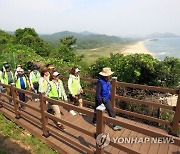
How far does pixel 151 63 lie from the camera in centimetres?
913

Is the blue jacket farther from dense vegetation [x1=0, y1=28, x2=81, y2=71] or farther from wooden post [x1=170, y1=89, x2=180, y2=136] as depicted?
dense vegetation [x1=0, y1=28, x2=81, y2=71]

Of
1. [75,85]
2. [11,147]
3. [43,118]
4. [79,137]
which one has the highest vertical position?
[75,85]

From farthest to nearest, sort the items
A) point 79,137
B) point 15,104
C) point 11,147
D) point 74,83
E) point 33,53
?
point 33,53
point 15,104
point 74,83
point 11,147
point 79,137

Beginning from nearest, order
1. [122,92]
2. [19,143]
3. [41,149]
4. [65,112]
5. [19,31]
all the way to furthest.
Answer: [41,149] < [19,143] < [65,112] < [122,92] < [19,31]

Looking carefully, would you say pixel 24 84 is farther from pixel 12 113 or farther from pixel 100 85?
pixel 100 85

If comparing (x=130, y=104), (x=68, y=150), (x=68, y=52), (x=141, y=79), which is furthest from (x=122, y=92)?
(x=68, y=52)

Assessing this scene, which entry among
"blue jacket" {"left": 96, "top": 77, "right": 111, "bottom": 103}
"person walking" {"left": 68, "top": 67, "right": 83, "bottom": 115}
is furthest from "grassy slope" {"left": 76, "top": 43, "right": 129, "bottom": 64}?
"blue jacket" {"left": 96, "top": 77, "right": 111, "bottom": 103}

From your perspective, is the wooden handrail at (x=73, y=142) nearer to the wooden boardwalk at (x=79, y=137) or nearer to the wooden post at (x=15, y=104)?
the wooden boardwalk at (x=79, y=137)

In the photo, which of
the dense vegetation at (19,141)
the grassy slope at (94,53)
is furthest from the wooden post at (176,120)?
the grassy slope at (94,53)

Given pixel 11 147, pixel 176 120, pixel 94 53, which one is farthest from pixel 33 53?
pixel 94 53

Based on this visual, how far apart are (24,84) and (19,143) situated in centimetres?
209

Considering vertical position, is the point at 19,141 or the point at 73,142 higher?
the point at 73,142

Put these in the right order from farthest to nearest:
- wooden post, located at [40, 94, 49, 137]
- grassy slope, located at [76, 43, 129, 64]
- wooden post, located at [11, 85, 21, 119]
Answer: grassy slope, located at [76, 43, 129, 64]
wooden post, located at [11, 85, 21, 119]
wooden post, located at [40, 94, 49, 137]

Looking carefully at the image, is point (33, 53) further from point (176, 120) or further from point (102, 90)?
point (176, 120)
